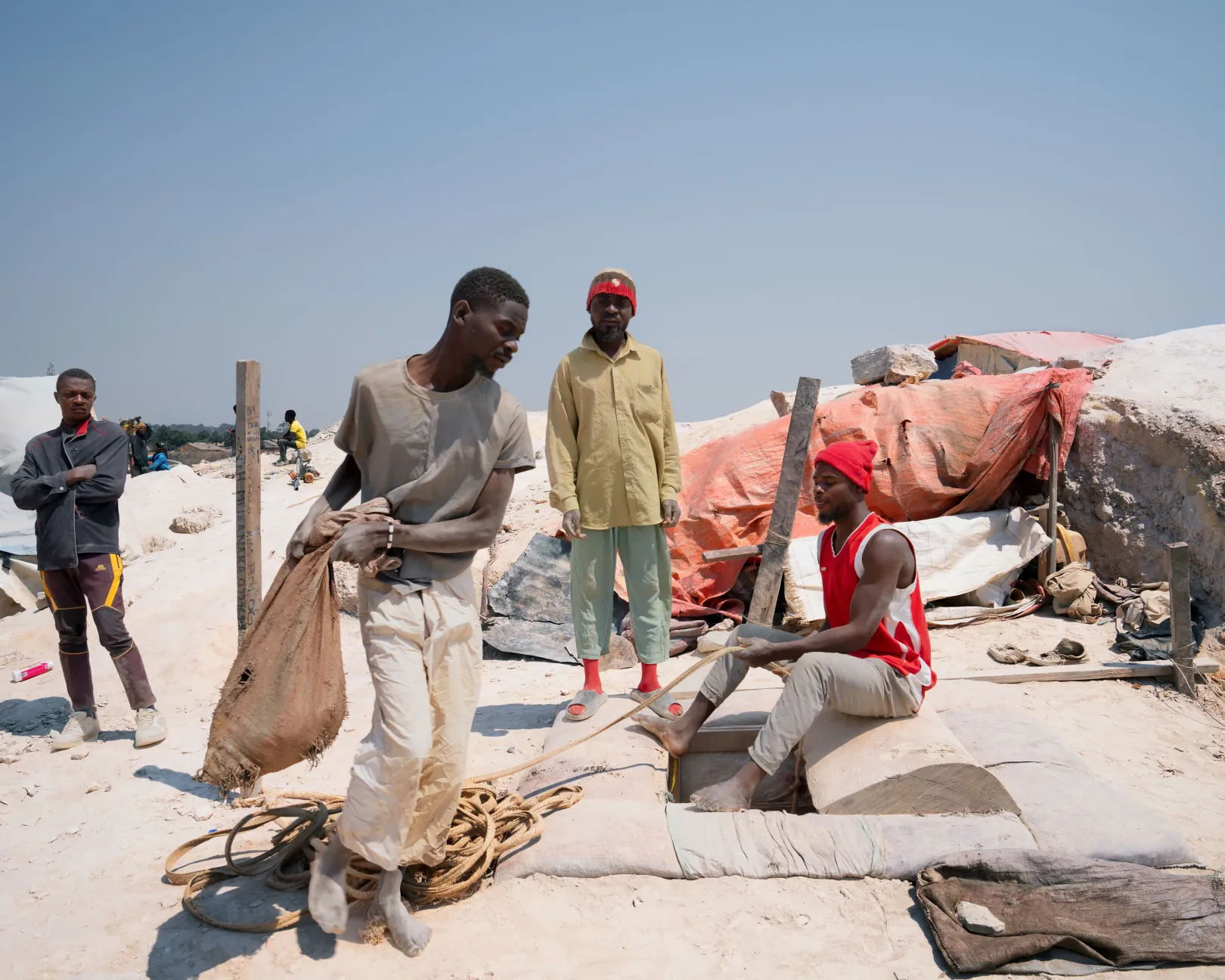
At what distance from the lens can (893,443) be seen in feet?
22.9

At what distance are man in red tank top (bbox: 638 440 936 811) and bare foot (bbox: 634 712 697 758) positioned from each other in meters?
Result: 0.41

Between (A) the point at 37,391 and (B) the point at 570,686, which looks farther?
(A) the point at 37,391

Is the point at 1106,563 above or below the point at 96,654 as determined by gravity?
above

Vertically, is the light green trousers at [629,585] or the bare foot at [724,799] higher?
the light green trousers at [629,585]

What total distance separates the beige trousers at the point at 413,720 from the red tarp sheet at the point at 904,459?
4.22 metres

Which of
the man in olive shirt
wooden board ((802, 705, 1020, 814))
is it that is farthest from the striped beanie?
wooden board ((802, 705, 1020, 814))

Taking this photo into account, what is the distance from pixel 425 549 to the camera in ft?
8.19

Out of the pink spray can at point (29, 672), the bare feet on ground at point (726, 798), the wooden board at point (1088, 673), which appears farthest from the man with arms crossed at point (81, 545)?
the wooden board at point (1088, 673)

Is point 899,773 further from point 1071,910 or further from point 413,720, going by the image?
point 413,720

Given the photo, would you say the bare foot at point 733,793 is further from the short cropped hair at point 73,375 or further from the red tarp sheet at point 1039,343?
the red tarp sheet at point 1039,343

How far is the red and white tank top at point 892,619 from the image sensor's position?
3395 millimetres

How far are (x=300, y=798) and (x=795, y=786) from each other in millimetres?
2194

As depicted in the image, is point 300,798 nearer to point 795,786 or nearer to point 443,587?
point 443,587

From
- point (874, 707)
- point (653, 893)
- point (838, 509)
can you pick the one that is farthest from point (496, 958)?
point (838, 509)
